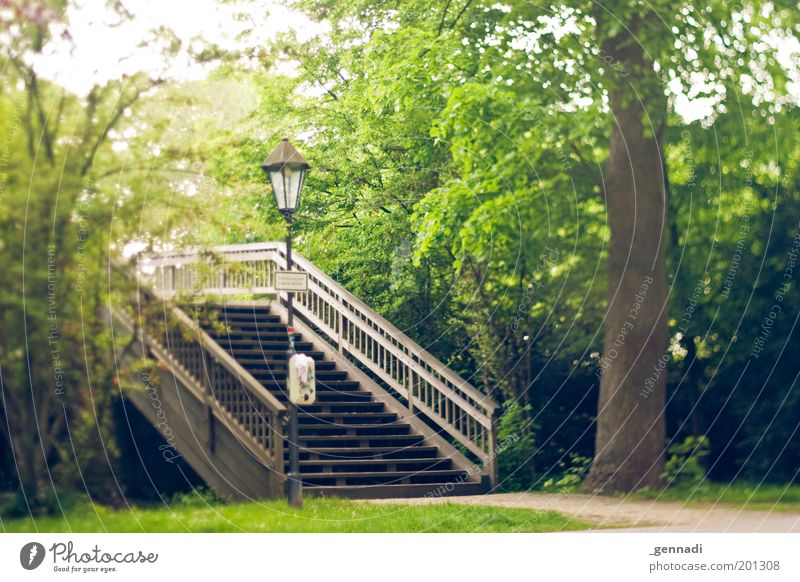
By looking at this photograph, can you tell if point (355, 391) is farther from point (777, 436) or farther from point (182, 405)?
point (777, 436)

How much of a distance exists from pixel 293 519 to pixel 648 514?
3.11 m

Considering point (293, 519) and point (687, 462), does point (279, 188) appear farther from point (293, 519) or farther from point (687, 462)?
point (687, 462)

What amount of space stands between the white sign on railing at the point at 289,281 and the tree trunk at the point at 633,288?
2.95 meters

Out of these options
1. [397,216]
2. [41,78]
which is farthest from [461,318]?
[41,78]

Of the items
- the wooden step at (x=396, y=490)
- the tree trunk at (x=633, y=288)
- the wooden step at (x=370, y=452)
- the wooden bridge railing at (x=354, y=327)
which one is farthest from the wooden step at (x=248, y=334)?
the tree trunk at (x=633, y=288)

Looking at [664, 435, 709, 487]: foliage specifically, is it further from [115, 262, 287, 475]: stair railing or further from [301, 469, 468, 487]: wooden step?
[115, 262, 287, 475]: stair railing

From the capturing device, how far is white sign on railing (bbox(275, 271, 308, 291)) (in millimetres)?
9039

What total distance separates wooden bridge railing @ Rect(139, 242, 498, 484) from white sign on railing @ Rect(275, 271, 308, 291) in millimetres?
344

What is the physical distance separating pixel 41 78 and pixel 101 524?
12.2 feet

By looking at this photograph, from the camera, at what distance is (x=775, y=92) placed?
1066cm

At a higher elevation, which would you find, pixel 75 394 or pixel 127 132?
pixel 127 132

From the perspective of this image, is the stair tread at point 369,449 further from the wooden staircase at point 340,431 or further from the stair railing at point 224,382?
the stair railing at point 224,382

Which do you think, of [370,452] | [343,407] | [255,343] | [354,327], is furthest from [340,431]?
[255,343]

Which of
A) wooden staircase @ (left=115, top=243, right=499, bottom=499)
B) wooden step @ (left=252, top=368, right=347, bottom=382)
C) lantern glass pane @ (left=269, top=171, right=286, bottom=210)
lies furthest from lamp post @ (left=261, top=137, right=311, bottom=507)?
wooden step @ (left=252, top=368, right=347, bottom=382)
